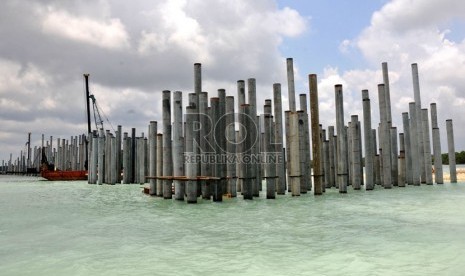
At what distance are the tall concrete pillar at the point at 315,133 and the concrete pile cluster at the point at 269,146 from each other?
4 cm

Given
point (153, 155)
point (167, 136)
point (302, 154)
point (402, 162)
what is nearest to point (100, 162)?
point (153, 155)

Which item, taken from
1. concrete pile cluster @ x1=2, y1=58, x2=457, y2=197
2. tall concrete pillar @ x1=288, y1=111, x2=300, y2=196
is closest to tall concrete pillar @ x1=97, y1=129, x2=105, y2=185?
concrete pile cluster @ x1=2, y1=58, x2=457, y2=197

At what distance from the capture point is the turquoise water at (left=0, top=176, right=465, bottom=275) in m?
6.77

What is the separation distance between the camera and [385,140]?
71.5ft

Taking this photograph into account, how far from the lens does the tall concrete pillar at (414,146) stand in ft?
77.6

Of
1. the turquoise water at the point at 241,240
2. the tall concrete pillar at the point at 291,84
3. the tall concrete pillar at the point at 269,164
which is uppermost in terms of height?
the tall concrete pillar at the point at 291,84

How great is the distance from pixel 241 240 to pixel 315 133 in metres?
10.6

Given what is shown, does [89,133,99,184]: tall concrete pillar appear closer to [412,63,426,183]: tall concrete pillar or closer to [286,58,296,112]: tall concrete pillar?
[286,58,296,112]: tall concrete pillar

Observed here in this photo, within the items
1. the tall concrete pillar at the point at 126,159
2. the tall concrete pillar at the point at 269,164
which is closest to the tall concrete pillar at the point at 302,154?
the tall concrete pillar at the point at 269,164

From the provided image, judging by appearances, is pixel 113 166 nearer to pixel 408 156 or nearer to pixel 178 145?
pixel 178 145

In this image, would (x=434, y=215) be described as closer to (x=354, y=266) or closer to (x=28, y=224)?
(x=354, y=266)

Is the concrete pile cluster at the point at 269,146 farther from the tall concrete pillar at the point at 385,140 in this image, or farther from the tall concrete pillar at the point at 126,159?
the tall concrete pillar at the point at 126,159

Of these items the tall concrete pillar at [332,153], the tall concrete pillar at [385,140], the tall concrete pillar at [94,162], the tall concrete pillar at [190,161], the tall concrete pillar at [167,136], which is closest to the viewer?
the tall concrete pillar at [190,161]

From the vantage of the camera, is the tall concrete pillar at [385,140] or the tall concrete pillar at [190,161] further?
the tall concrete pillar at [385,140]
